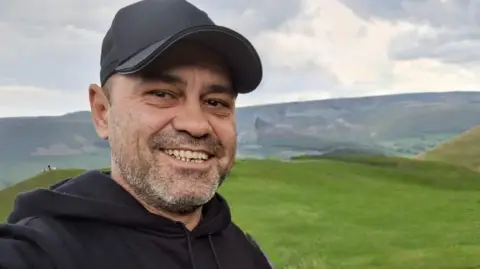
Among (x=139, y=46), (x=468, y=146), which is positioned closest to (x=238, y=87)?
(x=139, y=46)

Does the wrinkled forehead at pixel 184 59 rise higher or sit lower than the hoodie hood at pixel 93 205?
higher

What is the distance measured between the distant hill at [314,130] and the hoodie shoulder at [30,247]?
4.93 m

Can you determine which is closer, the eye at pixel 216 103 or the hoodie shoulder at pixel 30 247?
the hoodie shoulder at pixel 30 247

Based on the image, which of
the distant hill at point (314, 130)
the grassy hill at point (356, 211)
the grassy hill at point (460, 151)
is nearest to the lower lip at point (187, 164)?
the grassy hill at point (356, 211)

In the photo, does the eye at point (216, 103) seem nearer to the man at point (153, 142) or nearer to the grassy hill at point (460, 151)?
the man at point (153, 142)

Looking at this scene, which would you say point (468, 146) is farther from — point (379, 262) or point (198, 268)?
point (198, 268)

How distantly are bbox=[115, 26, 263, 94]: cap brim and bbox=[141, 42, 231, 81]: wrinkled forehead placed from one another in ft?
0.04

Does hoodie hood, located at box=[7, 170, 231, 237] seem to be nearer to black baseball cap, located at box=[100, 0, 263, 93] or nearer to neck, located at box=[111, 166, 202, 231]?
neck, located at box=[111, 166, 202, 231]

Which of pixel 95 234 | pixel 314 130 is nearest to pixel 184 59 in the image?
pixel 95 234

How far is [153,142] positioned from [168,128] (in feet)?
0.09

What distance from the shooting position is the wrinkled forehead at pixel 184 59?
88cm

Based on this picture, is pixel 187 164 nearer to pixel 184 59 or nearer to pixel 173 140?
pixel 173 140

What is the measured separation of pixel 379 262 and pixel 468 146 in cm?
625

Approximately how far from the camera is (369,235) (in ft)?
A: 18.3
